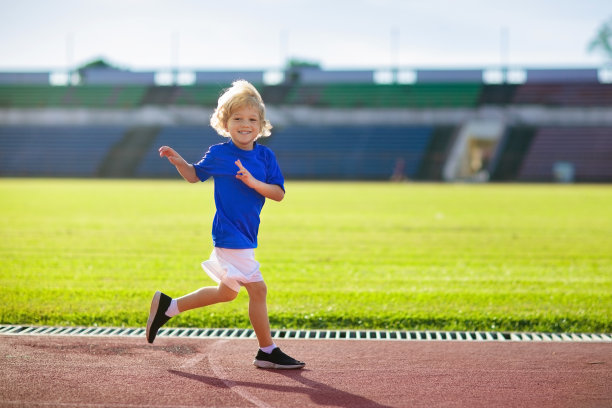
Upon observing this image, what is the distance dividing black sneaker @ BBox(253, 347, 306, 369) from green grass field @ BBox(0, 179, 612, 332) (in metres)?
1.29

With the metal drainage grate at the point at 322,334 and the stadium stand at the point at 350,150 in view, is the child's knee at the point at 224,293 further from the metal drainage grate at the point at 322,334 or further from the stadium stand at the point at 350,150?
the stadium stand at the point at 350,150

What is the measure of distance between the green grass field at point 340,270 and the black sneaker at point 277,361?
4.23 feet

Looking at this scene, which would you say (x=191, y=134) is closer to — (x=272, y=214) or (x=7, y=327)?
(x=272, y=214)

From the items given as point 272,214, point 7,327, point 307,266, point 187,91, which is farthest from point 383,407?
point 187,91

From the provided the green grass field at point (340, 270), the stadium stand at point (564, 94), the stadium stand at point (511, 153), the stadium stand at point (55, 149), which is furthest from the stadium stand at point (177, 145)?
the green grass field at point (340, 270)

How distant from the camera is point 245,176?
4574 mm

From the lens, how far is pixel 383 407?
3.91m

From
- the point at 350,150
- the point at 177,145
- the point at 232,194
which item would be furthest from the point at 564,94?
the point at 232,194

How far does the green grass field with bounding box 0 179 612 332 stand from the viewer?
627cm

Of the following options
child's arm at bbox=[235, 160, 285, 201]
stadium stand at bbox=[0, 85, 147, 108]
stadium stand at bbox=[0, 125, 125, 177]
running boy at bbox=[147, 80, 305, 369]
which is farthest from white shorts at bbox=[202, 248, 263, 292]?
stadium stand at bbox=[0, 85, 147, 108]

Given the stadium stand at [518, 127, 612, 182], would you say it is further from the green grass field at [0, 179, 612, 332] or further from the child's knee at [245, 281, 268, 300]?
the child's knee at [245, 281, 268, 300]

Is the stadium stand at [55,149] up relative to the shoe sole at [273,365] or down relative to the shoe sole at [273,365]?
down

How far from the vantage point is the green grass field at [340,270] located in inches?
247

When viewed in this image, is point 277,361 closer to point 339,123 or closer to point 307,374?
point 307,374
